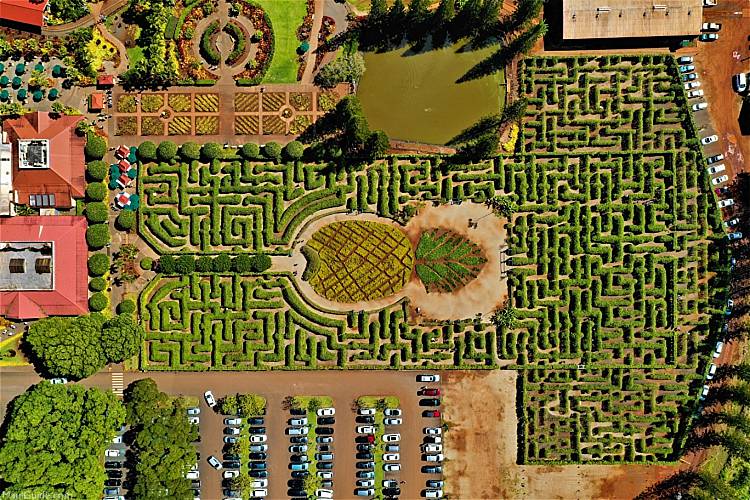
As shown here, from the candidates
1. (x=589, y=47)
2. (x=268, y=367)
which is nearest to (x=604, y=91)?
(x=589, y=47)

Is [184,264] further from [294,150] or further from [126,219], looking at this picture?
[294,150]

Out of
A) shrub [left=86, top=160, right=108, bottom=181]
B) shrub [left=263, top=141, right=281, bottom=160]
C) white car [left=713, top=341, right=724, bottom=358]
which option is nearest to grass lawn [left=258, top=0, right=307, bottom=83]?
shrub [left=263, top=141, right=281, bottom=160]

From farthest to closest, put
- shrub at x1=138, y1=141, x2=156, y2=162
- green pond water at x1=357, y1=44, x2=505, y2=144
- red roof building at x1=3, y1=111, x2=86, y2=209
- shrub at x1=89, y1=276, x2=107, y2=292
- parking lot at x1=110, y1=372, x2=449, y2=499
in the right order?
green pond water at x1=357, y1=44, x2=505, y2=144 → parking lot at x1=110, y1=372, x2=449, y2=499 → shrub at x1=89, y1=276, x2=107, y2=292 → shrub at x1=138, y1=141, x2=156, y2=162 → red roof building at x1=3, y1=111, x2=86, y2=209

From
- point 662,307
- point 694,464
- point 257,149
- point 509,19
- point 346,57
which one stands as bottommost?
point 694,464

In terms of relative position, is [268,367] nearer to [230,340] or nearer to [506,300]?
[230,340]

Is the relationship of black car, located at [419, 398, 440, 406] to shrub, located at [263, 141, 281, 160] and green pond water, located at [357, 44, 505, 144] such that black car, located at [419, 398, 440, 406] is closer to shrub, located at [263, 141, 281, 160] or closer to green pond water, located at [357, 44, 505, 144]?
green pond water, located at [357, 44, 505, 144]

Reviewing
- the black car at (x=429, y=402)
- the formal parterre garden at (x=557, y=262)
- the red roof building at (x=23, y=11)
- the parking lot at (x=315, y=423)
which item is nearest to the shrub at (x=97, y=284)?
the formal parterre garden at (x=557, y=262)

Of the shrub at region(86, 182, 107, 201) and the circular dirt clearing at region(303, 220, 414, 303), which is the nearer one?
the shrub at region(86, 182, 107, 201)
